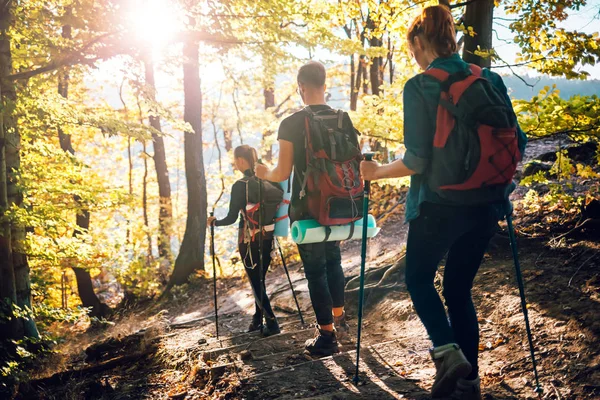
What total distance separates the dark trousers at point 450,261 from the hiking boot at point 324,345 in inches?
57.2

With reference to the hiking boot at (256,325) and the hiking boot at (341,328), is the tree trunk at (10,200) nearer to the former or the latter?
the hiking boot at (256,325)

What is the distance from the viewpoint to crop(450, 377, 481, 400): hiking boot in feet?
8.16

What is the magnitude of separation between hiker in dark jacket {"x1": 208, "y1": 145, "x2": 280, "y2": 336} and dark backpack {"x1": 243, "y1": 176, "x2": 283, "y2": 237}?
0.01m

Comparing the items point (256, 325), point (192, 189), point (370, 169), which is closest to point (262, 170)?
point (370, 169)

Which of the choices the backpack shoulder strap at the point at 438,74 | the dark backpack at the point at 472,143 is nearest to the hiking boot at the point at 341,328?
the dark backpack at the point at 472,143

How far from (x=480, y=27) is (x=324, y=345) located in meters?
4.03

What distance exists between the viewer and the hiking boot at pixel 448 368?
93.6 inches

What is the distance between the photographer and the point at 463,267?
99.6 inches

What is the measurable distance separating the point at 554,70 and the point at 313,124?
259 cm

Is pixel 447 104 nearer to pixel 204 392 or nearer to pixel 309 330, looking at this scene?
pixel 204 392

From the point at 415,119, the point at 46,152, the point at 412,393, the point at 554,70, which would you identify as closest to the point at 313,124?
the point at 415,119

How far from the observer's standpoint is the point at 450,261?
2562 millimetres

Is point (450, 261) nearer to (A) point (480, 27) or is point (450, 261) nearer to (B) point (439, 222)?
(B) point (439, 222)

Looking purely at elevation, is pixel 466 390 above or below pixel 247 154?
below
